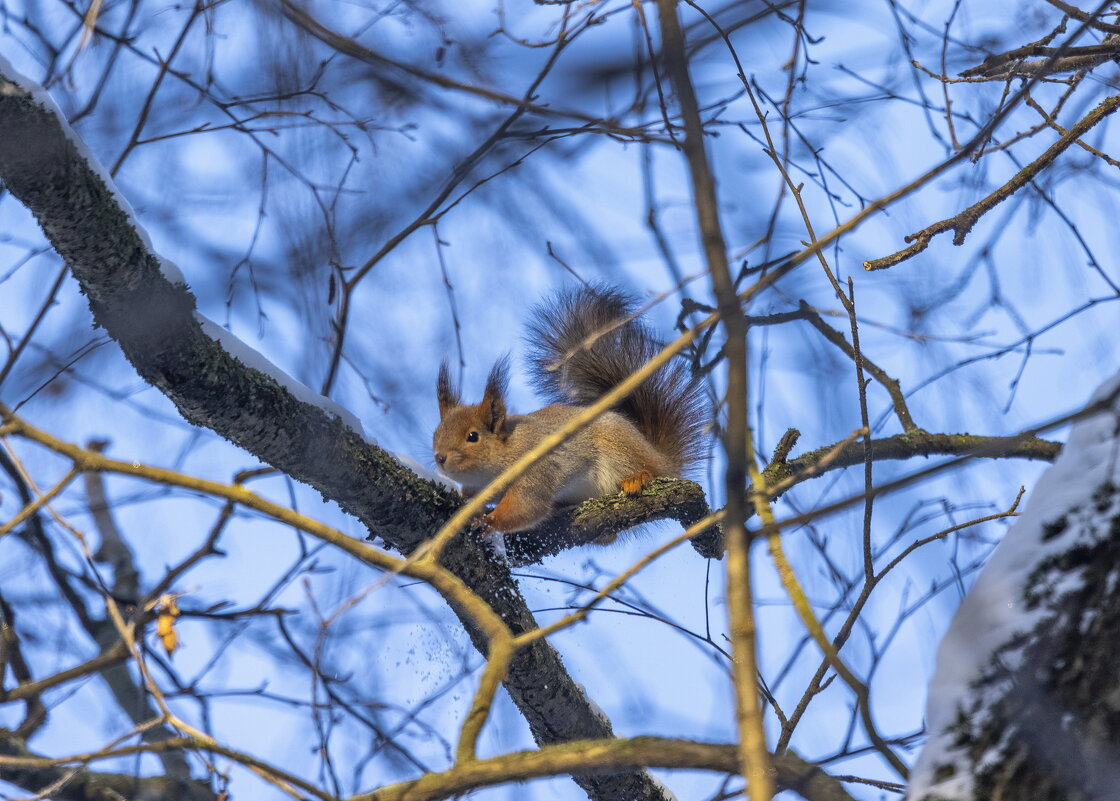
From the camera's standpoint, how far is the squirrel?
3199 millimetres

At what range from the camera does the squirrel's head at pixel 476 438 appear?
3.26 meters

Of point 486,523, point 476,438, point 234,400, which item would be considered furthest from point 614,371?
point 234,400

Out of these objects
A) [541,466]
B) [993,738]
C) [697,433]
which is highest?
[697,433]

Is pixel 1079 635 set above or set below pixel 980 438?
below

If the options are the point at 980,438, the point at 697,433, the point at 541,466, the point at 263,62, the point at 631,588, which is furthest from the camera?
the point at 697,433

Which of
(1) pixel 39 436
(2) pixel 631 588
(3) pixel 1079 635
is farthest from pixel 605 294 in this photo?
(3) pixel 1079 635

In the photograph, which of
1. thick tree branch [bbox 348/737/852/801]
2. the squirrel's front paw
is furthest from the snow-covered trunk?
the squirrel's front paw

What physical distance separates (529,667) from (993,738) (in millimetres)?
1374

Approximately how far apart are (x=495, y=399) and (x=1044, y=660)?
2.55 meters

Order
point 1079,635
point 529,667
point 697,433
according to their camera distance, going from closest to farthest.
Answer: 1. point 1079,635
2. point 529,667
3. point 697,433

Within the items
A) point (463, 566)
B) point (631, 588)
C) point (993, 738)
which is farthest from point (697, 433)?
point (993, 738)

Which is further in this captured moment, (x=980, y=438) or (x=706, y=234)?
(x=980, y=438)

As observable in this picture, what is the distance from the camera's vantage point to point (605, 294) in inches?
125

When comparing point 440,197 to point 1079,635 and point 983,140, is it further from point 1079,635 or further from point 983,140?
point 1079,635
